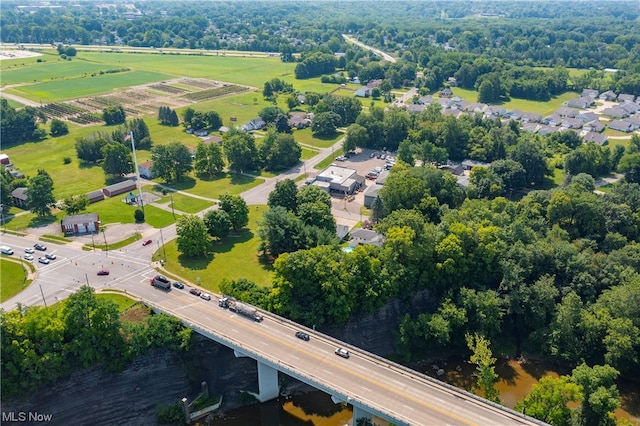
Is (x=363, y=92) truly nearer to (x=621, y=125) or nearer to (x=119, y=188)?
(x=621, y=125)

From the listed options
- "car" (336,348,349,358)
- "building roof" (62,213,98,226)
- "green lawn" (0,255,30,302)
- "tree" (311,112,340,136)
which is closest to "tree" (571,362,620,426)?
"car" (336,348,349,358)

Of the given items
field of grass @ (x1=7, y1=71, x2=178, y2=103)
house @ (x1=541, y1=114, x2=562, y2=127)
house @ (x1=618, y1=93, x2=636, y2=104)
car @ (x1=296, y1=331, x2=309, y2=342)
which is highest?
field of grass @ (x1=7, y1=71, x2=178, y2=103)

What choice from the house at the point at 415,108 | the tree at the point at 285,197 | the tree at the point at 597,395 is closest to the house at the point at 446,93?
the house at the point at 415,108

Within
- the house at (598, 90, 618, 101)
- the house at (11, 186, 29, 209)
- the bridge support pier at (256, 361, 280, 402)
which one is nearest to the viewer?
the bridge support pier at (256, 361, 280, 402)

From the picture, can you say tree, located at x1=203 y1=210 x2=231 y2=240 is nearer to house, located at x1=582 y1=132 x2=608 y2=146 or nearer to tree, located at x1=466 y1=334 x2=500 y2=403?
tree, located at x1=466 y1=334 x2=500 y2=403

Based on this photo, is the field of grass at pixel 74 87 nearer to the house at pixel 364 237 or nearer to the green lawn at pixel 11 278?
the green lawn at pixel 11 278

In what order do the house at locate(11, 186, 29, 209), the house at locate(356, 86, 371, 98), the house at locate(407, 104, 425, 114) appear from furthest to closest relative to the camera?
the house at locate(356, 86, 371, 98)
the house at locate(407, 104, 425, 114)
the house at locate(11, 186, 29, 209)
